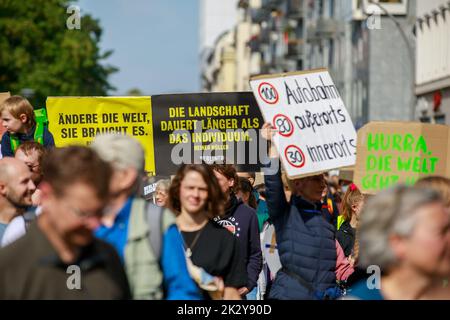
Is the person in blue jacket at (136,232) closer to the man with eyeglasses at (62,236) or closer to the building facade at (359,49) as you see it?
the man with eyeglasses at (62,236)

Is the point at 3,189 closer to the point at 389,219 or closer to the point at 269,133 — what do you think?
the point at 269,133

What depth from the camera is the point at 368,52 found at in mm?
48750

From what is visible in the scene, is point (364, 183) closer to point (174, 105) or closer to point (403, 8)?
point (174, 105)

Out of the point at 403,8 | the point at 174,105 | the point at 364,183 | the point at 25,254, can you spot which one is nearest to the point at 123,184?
the point at 25,254

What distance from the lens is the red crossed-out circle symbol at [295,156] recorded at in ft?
27.1

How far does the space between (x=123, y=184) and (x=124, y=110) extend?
5.90 metres

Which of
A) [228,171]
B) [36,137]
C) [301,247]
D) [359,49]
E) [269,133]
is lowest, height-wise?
[301,247]

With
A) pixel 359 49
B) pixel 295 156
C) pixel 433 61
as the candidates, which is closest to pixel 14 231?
pixel 295 156

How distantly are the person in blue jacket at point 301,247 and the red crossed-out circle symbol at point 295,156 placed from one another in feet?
0.88

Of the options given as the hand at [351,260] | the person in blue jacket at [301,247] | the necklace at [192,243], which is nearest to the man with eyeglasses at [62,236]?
→ the necklace at [192,243]

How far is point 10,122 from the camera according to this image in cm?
1085

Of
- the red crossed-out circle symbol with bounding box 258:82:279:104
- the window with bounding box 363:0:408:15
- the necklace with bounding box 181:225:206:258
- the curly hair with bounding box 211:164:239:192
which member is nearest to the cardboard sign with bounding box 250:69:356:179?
the red crossed-out circle symbol with bounding box 258:82:279:104

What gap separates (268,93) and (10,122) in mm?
3032

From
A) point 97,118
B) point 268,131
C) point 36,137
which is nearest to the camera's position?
point 268,131
